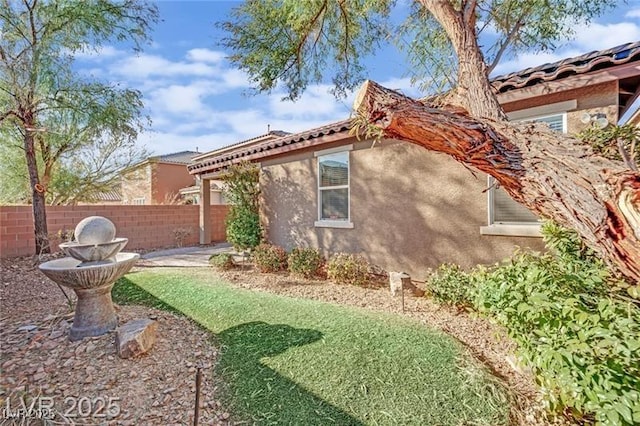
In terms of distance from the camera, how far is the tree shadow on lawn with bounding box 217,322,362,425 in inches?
126

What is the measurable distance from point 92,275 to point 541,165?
212 inches

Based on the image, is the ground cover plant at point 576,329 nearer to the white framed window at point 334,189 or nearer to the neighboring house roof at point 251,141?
the white framed window at point 334,189

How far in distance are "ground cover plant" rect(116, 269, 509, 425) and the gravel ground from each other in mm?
277

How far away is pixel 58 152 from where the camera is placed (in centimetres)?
1102

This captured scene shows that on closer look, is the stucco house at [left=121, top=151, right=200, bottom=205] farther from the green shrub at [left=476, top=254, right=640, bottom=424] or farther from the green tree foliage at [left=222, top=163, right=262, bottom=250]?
the green shrub at [left=476, top=254, right=640, bottom=424]

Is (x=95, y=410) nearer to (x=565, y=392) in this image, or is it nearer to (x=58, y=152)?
(x=565, y=392)

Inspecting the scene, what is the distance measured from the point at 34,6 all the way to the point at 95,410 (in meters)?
10.4

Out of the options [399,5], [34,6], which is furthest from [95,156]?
[399,5]

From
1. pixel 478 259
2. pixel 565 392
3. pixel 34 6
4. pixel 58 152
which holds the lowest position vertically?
pixel 565 392

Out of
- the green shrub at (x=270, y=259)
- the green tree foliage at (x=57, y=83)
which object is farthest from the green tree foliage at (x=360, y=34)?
the green shrub at (x=270, y=259)

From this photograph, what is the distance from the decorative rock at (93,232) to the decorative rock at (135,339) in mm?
1408

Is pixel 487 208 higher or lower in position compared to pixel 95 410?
higher

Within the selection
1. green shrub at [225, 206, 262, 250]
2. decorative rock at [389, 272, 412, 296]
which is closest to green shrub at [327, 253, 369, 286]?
decorative rock at [389, 272, 412, 296]

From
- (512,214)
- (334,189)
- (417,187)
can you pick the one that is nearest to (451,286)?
(512,214)
